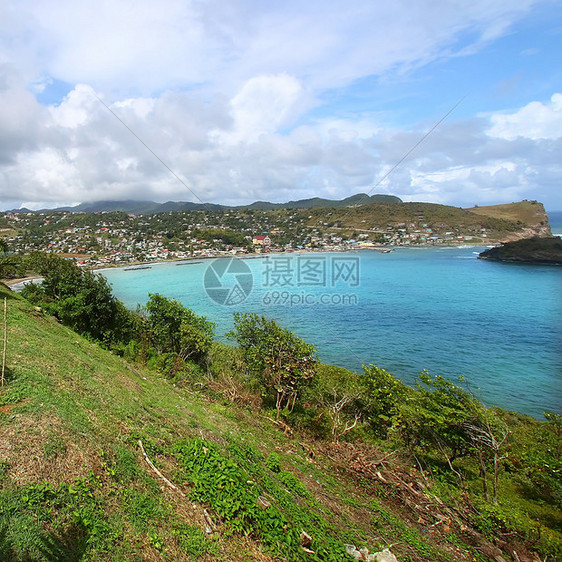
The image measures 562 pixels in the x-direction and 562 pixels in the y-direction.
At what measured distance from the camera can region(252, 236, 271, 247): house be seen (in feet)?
367

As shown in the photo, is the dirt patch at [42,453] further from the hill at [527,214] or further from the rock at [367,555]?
the hill at [527,214]

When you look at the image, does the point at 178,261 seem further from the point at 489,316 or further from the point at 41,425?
the point at 41,425

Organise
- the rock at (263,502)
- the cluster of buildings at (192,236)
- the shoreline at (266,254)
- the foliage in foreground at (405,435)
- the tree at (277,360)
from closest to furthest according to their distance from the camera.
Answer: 1. the rock at (263,502)
2. the foliage in foreground at (405,435)
3. the tree at (277,360)
4. the shoreline at (266,254)
5. the cluster of buildings at (192,236)

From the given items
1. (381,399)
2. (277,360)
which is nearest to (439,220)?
(381,399)

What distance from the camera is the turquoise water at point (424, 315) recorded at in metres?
24.2

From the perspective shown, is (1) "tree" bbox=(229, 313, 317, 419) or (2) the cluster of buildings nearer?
(1) "tree" bbox=(229, 313, 317, 419)

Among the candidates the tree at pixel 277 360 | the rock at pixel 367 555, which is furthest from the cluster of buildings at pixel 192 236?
the rock at pixel 367 555

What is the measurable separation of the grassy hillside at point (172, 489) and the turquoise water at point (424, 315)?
15596 mm

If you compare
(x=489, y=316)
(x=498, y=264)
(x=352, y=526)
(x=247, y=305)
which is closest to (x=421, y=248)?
(x=498, y=264)

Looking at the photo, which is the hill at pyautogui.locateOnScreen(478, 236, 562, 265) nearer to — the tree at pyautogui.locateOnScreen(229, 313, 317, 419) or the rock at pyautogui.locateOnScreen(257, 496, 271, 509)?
the tree at pyautogui.locateOnScreen(229, 313, 317, 419)

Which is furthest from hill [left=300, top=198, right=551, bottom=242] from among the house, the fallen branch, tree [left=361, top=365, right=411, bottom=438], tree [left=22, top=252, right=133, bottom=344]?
the fallen branch

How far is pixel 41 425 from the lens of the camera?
13.8 ft

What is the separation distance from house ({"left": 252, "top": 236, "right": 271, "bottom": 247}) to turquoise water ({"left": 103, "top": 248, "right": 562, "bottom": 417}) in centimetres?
3404

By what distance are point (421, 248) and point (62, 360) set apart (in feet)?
413
